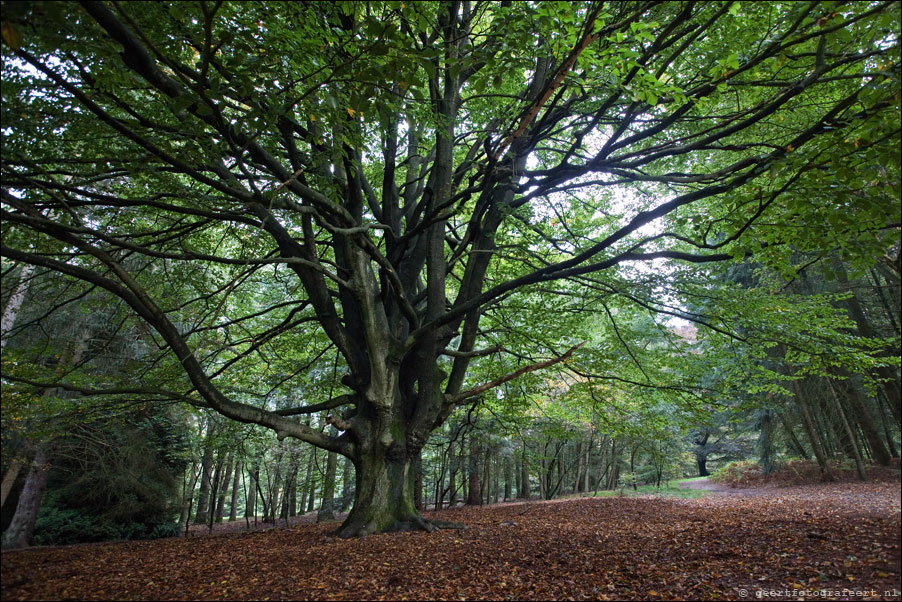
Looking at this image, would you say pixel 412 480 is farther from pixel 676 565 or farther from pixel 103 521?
pixel 103 521

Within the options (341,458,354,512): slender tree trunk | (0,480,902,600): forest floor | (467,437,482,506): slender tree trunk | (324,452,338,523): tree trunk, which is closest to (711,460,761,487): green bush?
(467,437,482,506): slender tree trunk

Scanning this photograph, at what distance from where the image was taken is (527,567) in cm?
372

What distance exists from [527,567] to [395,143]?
19.4ft

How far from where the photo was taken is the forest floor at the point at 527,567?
8.00ft

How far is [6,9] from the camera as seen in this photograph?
5.97 ft

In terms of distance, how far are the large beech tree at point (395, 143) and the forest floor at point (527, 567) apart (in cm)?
146

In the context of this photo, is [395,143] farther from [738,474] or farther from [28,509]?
[738,474]

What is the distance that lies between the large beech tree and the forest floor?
4.80 ft

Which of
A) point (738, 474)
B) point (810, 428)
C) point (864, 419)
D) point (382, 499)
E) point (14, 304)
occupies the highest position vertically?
point (14, 304)

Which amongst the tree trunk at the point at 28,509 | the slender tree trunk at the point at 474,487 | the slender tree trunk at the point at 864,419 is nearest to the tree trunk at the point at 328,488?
the slender tree trunk at the point at 474,487

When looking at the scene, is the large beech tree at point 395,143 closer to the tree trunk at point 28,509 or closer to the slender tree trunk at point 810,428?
the tree trunk at point 28,509

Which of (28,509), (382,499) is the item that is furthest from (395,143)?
(28,509)

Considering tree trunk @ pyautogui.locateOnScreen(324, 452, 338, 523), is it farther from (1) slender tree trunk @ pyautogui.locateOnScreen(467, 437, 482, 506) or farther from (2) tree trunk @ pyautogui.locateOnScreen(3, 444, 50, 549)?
(2) tree trunk @ pyautogui.locateOnScreen(3, 444, 50, 549)

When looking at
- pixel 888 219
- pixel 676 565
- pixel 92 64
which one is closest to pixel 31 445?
pixel 92 64
